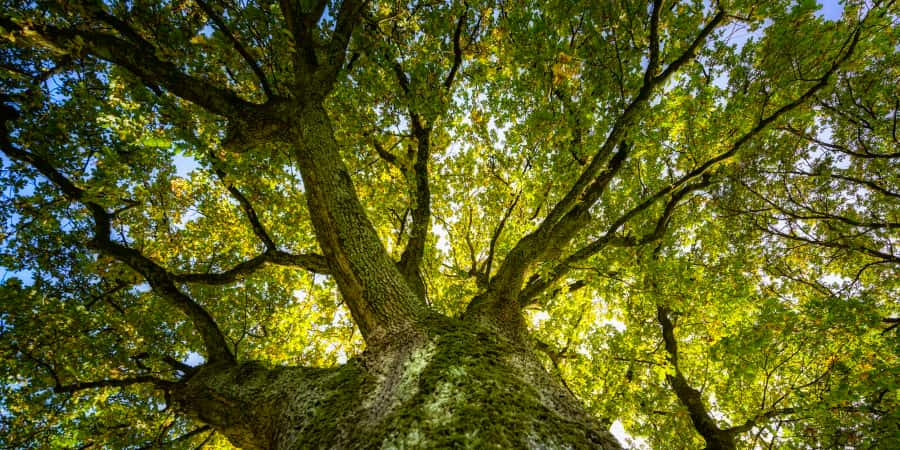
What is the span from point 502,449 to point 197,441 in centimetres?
1126

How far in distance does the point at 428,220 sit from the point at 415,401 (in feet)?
16.7

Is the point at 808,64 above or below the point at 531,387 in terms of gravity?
above

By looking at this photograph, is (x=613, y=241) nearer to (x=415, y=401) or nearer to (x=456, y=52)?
(x=456, y=52)

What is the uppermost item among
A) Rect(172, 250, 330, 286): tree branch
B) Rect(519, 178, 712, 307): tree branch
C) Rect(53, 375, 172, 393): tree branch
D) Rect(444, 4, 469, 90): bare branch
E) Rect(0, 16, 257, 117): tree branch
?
Rect(444, 4, 469, 90): bare branch

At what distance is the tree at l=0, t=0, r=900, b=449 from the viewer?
4.25m

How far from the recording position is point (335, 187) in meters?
4.72

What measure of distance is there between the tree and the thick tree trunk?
3cm

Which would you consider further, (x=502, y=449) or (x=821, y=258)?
(x=821, y=258)

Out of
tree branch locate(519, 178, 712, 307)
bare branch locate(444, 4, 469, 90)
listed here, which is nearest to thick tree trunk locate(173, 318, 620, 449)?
tree branch locate(519, 178, 712, 307)

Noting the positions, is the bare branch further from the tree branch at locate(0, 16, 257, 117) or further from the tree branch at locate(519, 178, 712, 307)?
the tree branch at locate(519, 178, 712, 307)

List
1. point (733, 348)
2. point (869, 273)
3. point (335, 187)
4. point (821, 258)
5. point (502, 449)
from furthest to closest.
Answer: point (821, 258), point (869, 273), point (733, 348), point (335, 187), point (502, 449)

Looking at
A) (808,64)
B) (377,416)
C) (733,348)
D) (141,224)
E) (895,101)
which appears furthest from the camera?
(141,224)

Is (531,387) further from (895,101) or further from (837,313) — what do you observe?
(895,101)

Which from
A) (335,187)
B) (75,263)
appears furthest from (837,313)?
(75,263)
